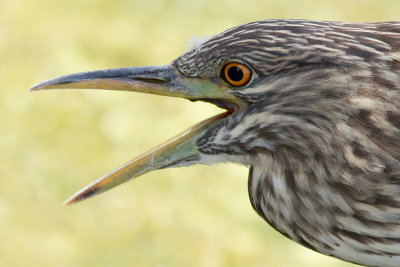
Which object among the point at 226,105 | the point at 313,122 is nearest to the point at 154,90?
the point at 226,105

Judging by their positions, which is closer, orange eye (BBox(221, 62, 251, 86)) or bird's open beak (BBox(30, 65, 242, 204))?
orange eye (BBox(221, 62, 251, 86))

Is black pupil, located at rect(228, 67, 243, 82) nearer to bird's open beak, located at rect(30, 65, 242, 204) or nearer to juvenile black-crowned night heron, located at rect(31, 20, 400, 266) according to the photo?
juvenile black-crowned night heron, located at rect(31, 20, 400, 266)

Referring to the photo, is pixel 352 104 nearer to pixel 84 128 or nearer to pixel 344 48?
pixel 344 48

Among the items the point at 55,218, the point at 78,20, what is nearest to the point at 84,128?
the point at 55,218

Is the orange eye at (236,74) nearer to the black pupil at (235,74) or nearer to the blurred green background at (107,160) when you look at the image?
the black pupil at (235,74)

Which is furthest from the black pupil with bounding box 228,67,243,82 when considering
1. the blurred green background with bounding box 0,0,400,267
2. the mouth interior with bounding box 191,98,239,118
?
the blurred green background with bounding box 0,0,400,267

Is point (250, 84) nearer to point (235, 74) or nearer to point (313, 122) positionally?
point (235, 74)

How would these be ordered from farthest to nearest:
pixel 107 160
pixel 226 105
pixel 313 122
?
pixel 107 160, pixel 226 105, pixel 313 122

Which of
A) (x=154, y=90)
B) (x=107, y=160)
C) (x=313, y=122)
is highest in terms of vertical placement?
(x=107, y=160)
